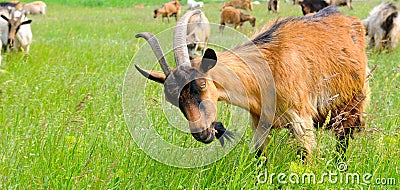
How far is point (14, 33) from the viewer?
34.7ft

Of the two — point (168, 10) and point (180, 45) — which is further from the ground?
point (180, 45)

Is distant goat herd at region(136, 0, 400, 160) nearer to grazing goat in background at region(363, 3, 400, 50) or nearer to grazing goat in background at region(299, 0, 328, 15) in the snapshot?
grazing goat in background at region(363, 3, 400, 50)

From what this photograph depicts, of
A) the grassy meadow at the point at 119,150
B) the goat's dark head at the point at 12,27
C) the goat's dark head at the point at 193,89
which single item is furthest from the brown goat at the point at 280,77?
the goat's dark head at the point at 12,27

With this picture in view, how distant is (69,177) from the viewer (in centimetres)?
332

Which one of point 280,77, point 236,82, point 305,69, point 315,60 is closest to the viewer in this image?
point 236,82

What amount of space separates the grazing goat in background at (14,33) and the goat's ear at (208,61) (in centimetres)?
748

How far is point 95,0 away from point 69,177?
98.4ft

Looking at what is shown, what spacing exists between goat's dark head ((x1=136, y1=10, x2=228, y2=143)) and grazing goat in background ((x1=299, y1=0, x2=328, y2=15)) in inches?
431

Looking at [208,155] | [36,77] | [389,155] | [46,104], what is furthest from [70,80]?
[389,155]

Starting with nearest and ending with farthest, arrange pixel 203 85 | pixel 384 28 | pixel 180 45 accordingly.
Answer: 1. pixel 203 85
2. pixel 180 45
3. pixel 384 28

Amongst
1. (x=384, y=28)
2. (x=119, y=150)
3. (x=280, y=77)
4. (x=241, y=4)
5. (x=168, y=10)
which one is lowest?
(x=168, y=10)

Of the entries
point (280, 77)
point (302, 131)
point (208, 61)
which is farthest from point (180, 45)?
point (302, 131)

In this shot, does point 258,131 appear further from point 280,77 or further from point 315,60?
point 315,60

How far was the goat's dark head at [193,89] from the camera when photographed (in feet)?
11.6
